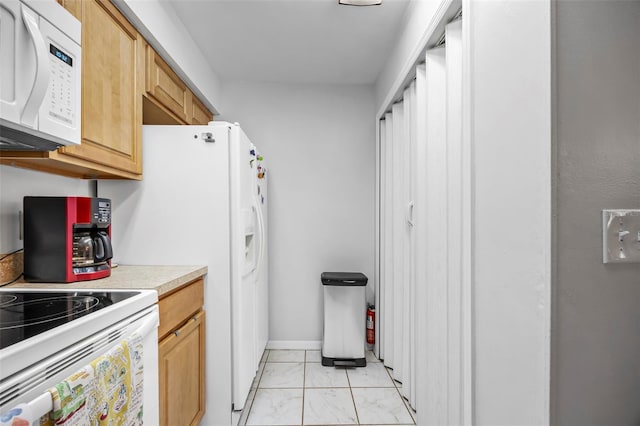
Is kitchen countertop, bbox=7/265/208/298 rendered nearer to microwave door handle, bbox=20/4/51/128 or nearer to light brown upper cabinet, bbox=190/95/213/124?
microwave door handle, bbox=20/4/51/128

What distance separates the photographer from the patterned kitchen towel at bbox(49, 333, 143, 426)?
74 cm

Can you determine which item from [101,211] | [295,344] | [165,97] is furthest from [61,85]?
[295,344]

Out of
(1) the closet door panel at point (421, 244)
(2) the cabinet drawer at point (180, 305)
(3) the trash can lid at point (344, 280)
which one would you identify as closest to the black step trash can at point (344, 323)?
(3) the trash can lid at point (344, 280)

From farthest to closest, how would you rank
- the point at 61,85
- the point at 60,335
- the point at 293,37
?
the point at 293,37 < the point at 61,85 < the point at 60,335

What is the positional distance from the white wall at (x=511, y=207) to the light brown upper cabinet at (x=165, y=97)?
1690 mm

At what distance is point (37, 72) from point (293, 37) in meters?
1.84

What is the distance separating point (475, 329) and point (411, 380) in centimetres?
121

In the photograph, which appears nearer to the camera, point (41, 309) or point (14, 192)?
point (41, 309)

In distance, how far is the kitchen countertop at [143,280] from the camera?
138cm

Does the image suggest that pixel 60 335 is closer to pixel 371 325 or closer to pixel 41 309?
pixel 41 309

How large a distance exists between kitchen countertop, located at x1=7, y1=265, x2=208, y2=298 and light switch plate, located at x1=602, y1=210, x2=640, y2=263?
1449 millimetres

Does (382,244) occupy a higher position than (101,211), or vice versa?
(101,211)

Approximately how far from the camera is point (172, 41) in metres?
2.14

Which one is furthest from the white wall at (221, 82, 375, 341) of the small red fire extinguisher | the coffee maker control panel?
the coffee maker control panel
